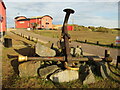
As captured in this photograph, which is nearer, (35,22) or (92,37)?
(92,37)

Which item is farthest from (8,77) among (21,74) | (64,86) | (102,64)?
(102,64)

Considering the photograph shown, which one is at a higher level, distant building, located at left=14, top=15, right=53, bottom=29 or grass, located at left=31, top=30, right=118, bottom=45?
distant building, located at left=14, top=15, right=53, bottom=29

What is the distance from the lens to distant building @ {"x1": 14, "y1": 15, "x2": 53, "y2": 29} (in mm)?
47256

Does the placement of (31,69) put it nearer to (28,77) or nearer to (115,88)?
(28,77)

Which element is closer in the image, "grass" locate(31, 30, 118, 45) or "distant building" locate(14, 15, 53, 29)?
"grass" locate(31, 30, 118, 45)

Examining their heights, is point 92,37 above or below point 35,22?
below

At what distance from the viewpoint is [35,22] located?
47938 mm

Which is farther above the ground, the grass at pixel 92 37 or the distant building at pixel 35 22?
the distant building at pixel 35 22

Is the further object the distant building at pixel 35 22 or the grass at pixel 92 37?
the distant building at pixel 35 22

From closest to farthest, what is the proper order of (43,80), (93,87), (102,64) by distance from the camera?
(93,87), (43,80), (102,64)

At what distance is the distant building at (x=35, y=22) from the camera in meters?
47.3

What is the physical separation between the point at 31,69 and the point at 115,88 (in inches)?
126

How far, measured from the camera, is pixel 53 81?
175 inches

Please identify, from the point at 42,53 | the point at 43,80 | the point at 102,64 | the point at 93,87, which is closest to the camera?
the point at 93,87
